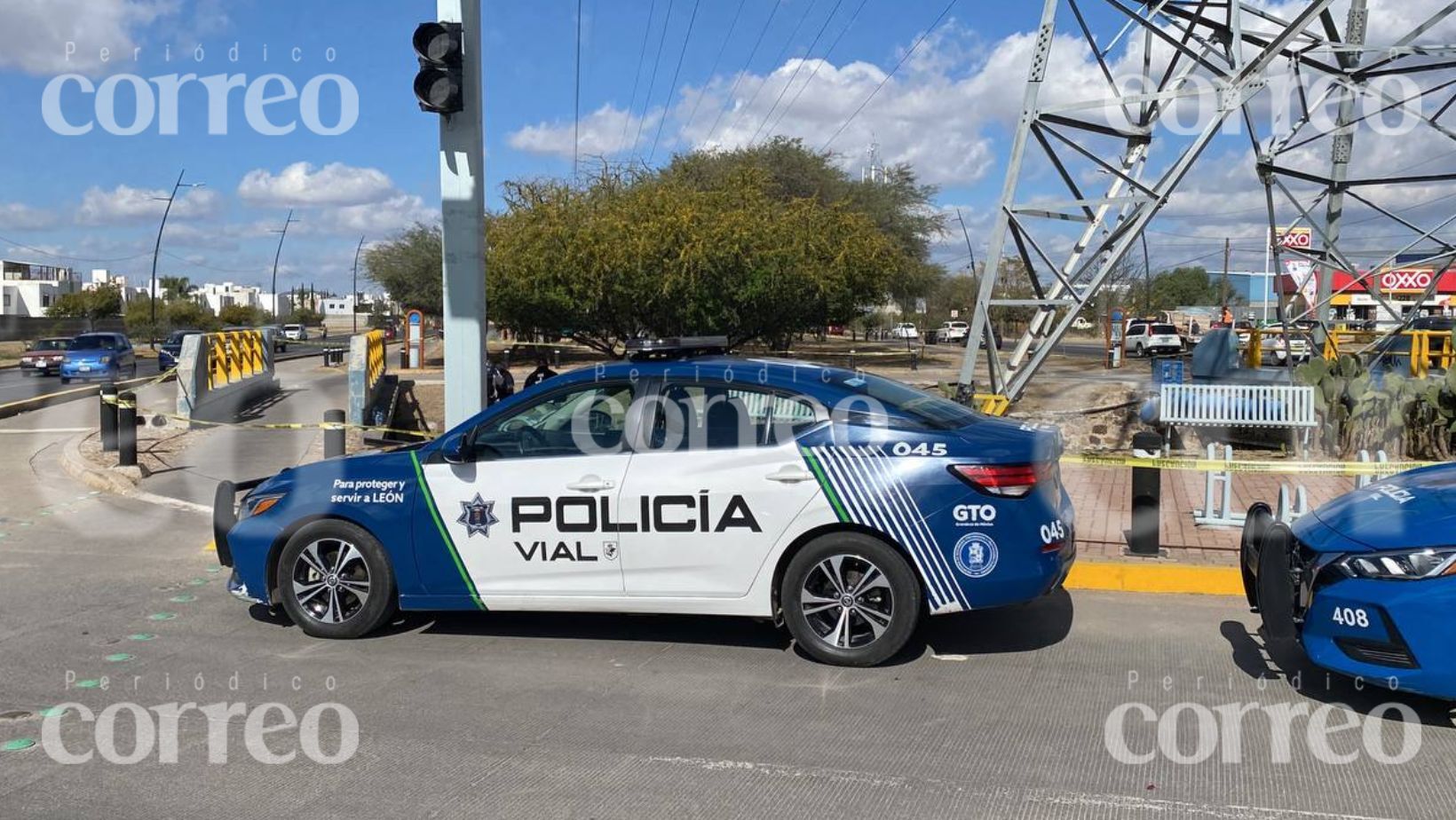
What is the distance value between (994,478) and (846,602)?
37.2 inches

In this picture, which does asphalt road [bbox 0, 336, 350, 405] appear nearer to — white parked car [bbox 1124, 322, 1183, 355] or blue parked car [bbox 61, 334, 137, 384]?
blue parked car [bbox 61, 334, 137, 384]

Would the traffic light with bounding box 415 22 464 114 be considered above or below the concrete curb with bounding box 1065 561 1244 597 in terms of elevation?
above

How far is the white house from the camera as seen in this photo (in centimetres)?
11350

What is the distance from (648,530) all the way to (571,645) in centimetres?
90

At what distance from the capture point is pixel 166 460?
1371 centimetres

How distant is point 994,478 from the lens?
569 cm

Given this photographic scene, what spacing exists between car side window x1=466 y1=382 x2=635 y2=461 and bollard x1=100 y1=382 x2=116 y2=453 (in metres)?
8.55

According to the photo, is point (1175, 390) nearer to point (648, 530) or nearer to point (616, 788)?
point (648, 530)

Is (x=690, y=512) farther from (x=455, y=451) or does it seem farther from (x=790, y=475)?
(x=455, y=451)

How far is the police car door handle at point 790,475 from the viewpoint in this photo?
5828 mm

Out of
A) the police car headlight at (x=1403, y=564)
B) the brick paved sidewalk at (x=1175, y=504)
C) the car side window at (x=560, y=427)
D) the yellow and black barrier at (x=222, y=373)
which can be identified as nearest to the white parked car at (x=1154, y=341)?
the yellow and black barrier at (x=222, y=373)

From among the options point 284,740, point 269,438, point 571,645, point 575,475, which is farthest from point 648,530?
point 269,438

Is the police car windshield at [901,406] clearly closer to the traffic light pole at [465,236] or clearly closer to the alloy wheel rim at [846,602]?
the alloy wheel rim at [846,602]

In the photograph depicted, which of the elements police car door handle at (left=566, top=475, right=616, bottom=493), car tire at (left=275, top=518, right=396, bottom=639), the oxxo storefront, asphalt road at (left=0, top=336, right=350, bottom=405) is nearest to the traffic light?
car tire at (left=275, top=518, right=396, bottom=639)
